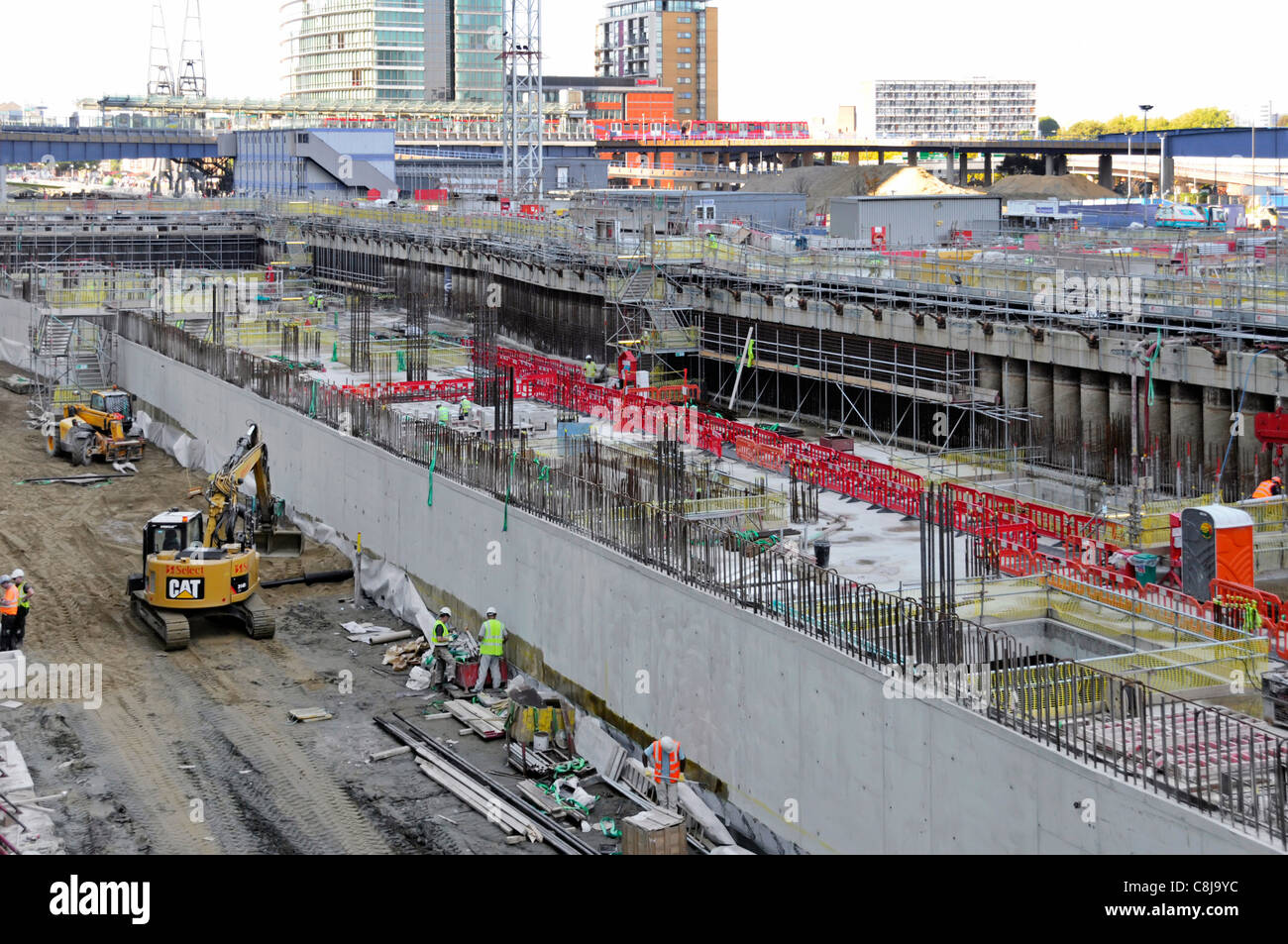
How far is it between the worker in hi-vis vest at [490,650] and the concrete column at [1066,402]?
14315 mm

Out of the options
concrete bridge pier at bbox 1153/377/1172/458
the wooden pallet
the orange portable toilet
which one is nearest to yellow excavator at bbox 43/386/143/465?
the wooden pallet

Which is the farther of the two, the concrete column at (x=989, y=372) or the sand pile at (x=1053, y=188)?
the sand pile at (x=1053, y=188)

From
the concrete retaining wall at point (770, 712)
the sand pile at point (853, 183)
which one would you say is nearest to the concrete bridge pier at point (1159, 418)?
the concrete retaining wall at point (770, 712)

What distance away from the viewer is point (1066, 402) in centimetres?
3412

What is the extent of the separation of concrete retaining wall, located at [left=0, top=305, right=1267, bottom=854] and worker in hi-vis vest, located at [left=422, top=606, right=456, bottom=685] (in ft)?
4.10

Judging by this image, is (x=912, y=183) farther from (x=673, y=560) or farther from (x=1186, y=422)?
(x=673, y=560)

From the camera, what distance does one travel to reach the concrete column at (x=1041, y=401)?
3466 centimetres

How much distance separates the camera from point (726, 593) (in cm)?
2020

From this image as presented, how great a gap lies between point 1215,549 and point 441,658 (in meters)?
11.7

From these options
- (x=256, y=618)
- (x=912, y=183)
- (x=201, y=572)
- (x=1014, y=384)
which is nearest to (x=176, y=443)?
→ (x=201, y=572)

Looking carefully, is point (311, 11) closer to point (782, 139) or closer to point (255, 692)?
point (782, 139)

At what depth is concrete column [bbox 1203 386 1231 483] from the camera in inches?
1190

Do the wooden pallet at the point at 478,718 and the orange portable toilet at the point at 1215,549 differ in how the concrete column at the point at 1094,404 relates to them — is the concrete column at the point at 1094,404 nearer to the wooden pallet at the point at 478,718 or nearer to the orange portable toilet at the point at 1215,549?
the orange portable toilet at the point at 1215,549

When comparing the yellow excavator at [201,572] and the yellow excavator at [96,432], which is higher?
the yellow excavator at [96,432]
